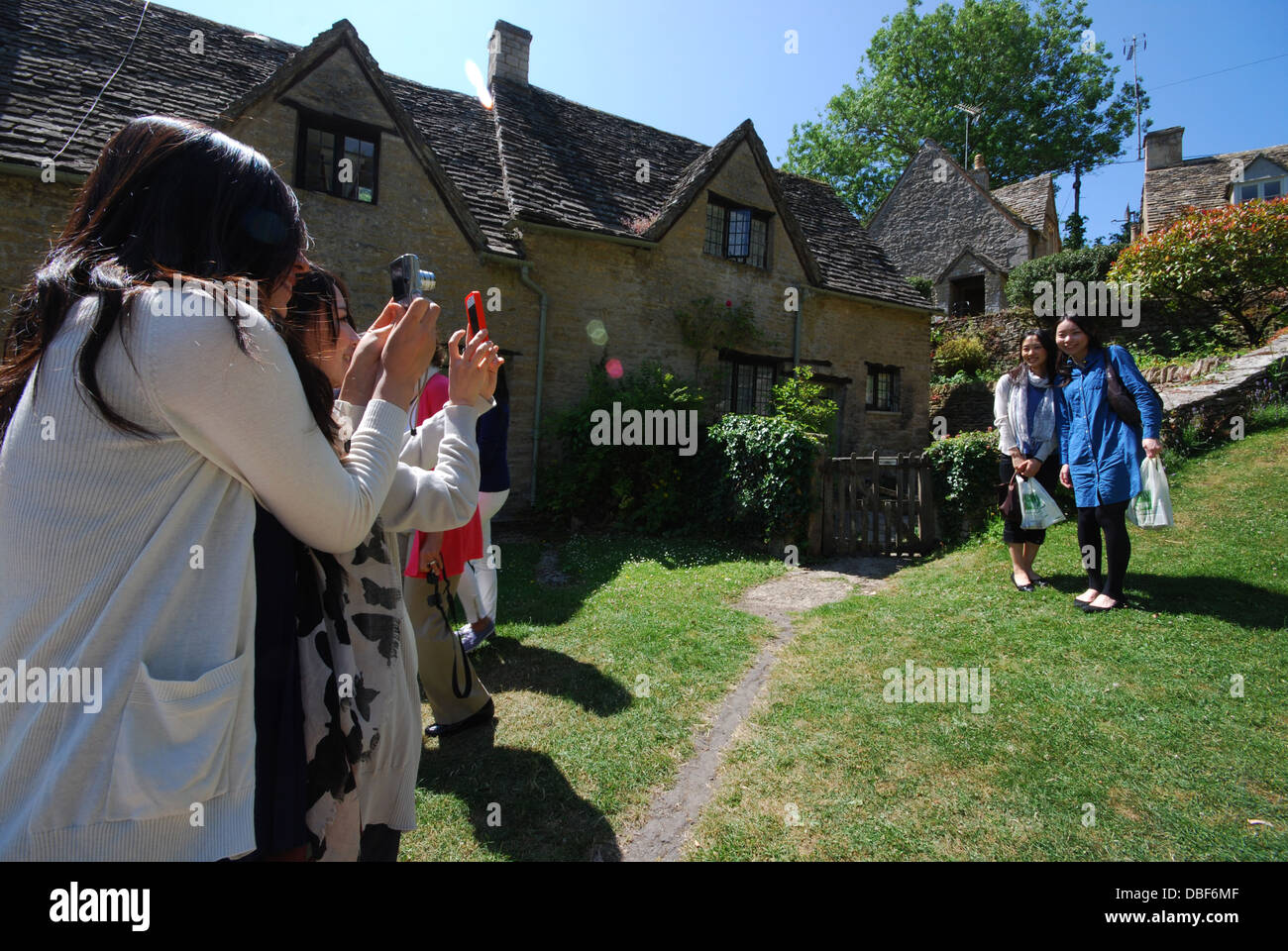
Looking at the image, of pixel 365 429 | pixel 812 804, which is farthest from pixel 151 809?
pixel 812 804

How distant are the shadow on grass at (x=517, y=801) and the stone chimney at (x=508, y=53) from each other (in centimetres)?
1531

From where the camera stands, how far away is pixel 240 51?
12102 mm

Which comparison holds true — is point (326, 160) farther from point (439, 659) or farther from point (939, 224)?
point (939, 224)

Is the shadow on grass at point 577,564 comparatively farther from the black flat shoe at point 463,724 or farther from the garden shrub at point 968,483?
the garden shrub at point 968,483

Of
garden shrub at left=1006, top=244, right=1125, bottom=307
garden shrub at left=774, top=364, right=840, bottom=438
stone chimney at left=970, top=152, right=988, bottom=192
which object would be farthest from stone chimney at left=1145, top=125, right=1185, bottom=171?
garden shrub at left=774, top=364, right=840, bottom=438

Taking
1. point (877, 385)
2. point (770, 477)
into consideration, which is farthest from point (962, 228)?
point (770, 477)

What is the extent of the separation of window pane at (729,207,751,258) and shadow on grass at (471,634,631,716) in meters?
12.2

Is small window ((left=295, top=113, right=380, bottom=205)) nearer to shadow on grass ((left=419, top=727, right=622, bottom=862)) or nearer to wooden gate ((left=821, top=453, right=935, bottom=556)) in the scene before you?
wooden gate ((left=821, top=453, right=935, bottom=556))

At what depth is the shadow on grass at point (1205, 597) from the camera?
16.2ft

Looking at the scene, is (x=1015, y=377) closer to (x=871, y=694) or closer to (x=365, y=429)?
(x=871, y=694)

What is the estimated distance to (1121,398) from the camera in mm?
5297

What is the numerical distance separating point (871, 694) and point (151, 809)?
3.95 m

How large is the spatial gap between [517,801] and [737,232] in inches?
567
